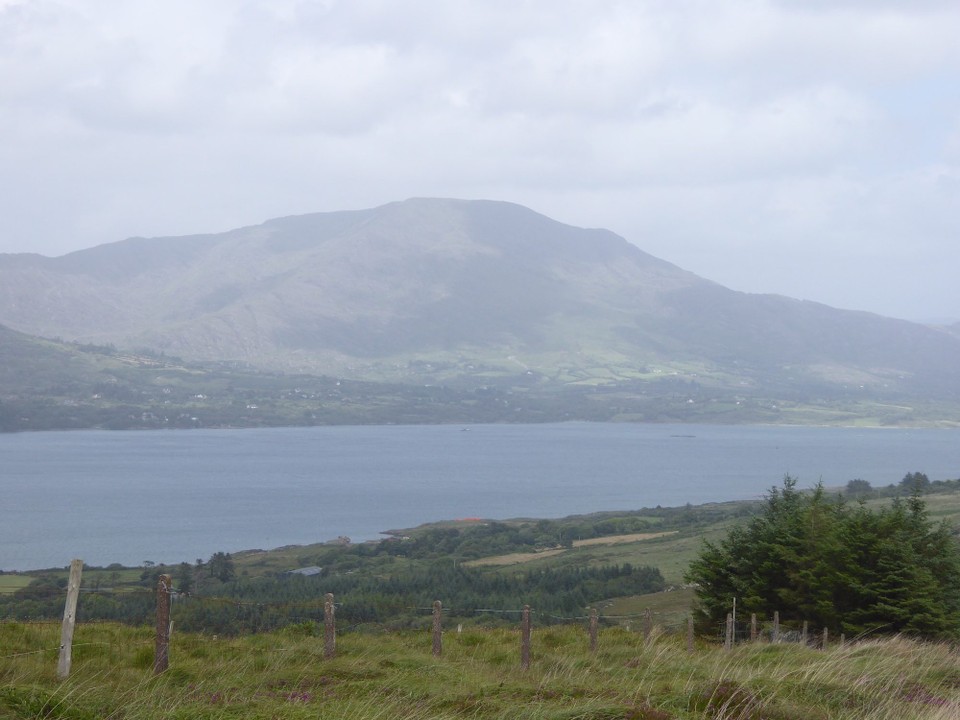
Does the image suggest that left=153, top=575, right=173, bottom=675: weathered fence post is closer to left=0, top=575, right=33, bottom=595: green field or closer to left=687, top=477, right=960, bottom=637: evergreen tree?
left=687, top=477, right=960, bottom=637: evergreen tree

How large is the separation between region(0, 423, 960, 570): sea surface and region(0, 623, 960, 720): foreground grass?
165 feet

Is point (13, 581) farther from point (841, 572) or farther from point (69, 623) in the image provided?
point (69, 623)

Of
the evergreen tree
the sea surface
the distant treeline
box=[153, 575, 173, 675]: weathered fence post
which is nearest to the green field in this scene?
the distant treeline

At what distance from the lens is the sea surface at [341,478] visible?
7044cm

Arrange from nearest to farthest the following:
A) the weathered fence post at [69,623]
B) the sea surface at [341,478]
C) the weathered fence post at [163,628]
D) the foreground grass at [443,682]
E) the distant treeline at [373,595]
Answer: the foreground grass at [443,682], the weathered fence post at [69,623], the weathered fence post at [163,628], the distant treeline at [373,595], the sea surface at [341,478]

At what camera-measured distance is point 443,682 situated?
7863 mm

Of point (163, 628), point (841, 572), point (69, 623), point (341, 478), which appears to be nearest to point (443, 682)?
point (163, 628)

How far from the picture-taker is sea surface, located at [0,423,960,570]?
7044 cm

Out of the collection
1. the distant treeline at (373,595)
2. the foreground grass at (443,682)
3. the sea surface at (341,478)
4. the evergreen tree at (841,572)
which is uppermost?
the foreground grass at (443,682)

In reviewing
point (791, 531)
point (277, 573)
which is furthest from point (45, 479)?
point (791, 531)

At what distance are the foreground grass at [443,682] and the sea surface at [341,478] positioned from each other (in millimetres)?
50284

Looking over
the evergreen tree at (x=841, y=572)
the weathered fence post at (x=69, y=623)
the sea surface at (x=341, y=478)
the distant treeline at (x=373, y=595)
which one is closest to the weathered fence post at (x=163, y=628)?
the weathered fence post at (x=69, y=623)

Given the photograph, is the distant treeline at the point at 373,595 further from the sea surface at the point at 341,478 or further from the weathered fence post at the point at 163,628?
the sea surface at the point at 341,478

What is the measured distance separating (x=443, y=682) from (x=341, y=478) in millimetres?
100488
